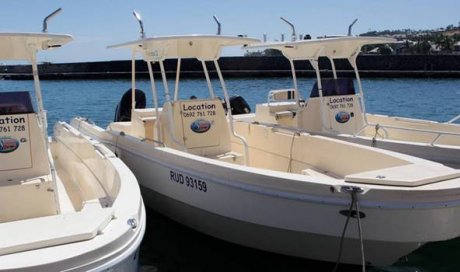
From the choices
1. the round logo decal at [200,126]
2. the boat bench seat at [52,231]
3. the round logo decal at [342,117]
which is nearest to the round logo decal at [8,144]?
the boat bench seat at [52,231]

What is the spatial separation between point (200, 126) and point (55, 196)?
2.85 metres

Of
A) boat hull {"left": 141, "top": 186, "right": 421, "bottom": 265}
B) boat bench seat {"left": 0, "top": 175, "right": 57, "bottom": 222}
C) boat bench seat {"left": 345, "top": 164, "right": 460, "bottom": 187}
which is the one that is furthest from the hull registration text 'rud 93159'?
boat bench seat {"left": 345, "top": 164, "right": 460, "bottom": 187}

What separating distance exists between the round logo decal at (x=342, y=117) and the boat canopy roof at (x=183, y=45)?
7.49 ft

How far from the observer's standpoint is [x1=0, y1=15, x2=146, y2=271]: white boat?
11.0 ft

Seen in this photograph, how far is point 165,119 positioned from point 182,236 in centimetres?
184

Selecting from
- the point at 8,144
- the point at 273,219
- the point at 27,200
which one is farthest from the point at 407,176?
the point at 8,144

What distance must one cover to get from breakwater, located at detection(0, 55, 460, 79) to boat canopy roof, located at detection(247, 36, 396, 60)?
42196 mm

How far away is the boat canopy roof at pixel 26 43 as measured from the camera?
476 cm

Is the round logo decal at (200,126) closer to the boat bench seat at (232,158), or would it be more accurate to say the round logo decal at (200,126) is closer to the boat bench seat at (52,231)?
the boat bench seat at (232,158)

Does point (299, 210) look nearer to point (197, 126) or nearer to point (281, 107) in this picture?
point (197, 126)

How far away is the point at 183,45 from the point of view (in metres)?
7.43

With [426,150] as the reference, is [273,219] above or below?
below

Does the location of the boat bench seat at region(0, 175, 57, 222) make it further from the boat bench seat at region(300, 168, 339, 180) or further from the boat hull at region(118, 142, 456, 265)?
the boat bench seat at region(300, 168, 339, 180)

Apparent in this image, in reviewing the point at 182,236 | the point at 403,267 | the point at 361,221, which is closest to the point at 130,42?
the point at 182,236
